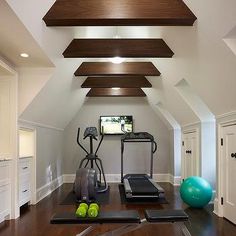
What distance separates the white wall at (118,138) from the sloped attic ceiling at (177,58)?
2230mm

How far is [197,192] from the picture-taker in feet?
16.4

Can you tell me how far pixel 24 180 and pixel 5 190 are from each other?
724 millimetres

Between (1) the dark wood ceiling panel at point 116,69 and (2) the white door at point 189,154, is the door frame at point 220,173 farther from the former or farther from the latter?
(1) the dark wood ceiling panel at point 116,69

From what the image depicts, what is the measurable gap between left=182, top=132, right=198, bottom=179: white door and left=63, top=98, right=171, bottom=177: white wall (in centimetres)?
197

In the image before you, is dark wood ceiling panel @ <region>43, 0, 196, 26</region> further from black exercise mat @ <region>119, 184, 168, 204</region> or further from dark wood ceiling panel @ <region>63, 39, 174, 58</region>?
black exercise mat @ <region>119, 184, 168, 204</region>

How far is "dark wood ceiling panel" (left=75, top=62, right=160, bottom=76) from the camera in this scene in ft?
18.9

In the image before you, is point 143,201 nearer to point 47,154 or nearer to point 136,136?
point 136,136

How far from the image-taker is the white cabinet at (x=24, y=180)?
486 centimetres

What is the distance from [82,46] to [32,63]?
0.75 meters

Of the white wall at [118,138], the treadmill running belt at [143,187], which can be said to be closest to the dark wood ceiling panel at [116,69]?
the treadmill running belt at [143,187]

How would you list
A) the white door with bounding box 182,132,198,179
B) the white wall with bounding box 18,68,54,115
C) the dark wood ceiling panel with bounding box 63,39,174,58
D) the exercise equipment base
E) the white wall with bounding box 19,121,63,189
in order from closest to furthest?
the exercise equipment base → the dark wood ceiling panel with bounding box 63,39,174,58 → the white wall with bounding box 18,68,54,115 → the white wall with bounding box 19,121,63,189 → the white door with bounding box 182,132,198,179

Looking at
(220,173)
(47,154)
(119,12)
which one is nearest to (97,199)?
(47,154)

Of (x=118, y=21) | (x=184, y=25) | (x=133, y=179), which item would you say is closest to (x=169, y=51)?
(x=184, y=25)

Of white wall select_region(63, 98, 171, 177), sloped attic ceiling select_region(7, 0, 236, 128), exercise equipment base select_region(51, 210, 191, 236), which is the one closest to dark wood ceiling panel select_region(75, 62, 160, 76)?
sloped attic ceiling select_region(7, 0, 236, 128)
